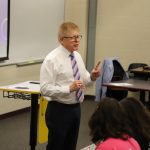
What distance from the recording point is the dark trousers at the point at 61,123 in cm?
323

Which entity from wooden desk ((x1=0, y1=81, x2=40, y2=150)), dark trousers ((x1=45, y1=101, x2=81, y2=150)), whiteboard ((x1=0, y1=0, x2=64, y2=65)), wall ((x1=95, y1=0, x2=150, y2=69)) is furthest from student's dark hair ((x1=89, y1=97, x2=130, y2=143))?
wall ((x1=95, y1=0, x2=150, y2=69))

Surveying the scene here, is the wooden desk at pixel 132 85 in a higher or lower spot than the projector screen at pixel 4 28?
lower

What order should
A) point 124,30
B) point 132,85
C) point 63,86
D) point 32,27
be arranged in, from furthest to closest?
point 124,30
point 32,27
point 132,85
point 63,86

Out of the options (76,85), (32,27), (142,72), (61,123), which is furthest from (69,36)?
(32,27)

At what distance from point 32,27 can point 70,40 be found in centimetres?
316

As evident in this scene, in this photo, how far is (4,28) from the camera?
556cm

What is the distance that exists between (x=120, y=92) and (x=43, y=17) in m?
2.00

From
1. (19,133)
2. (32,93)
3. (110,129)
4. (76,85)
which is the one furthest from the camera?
(19,133)

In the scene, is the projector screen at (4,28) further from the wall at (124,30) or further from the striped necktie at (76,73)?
the striped necktie at (76,73)

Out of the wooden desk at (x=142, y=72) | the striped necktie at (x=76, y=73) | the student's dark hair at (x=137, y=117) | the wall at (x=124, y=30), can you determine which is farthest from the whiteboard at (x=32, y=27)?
the student's dark hair at (x=137, y=117)

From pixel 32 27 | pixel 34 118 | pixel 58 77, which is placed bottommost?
pixel 34 118

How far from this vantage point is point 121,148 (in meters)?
1.96

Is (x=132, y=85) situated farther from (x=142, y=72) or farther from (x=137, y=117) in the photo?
(x=137, y=117)

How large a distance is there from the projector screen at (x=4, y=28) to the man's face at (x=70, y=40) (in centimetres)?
245
